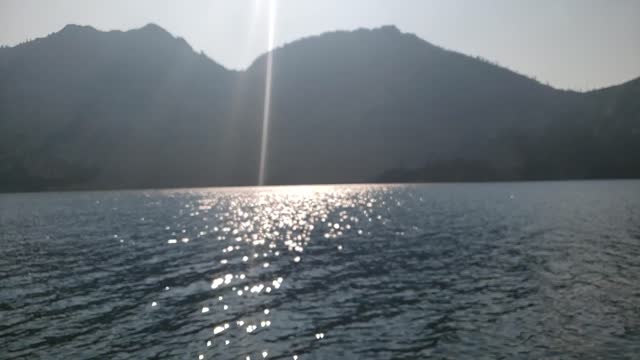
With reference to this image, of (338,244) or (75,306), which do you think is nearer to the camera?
(75,306)

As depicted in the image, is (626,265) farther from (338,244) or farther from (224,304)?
(224,304)

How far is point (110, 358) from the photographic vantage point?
23516mm

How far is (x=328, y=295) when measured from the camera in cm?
3497

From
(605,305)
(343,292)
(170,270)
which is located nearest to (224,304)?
(343,292)

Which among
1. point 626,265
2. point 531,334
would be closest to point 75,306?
point 531,334

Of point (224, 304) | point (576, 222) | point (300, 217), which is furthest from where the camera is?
point (300, 217)

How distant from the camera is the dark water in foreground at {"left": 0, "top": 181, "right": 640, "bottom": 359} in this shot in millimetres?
24719

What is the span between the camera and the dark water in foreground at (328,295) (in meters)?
24.7

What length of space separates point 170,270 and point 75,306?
12.3m

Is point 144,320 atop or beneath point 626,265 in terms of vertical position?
beneath

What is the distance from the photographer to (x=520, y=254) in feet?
164

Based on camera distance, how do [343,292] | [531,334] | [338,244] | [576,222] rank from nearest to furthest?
[531,334]
[343,292]
[338,244]
[576,222]

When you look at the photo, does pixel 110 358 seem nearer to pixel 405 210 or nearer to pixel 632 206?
pixel 405 210

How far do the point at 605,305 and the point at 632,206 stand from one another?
294 ft
